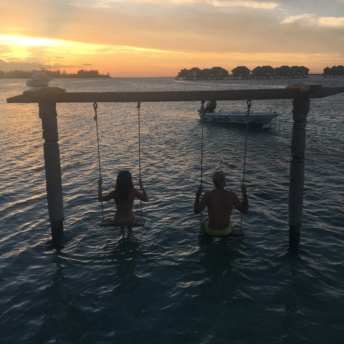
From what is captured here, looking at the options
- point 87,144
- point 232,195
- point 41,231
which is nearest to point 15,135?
point 87,144

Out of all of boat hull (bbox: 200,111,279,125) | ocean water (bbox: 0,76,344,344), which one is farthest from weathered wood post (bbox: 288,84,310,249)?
boat hull (bbox: 200,111,279,125)

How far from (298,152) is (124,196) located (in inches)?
184

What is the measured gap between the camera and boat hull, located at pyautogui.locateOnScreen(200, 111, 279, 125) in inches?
1578

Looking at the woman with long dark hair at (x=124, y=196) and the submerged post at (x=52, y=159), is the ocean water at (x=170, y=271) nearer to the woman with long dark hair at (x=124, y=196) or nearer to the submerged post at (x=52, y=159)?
the woman with long dark hair at (x=124, y=196)

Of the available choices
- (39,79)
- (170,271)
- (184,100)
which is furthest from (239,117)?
(39,79)

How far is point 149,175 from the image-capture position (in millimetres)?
20125

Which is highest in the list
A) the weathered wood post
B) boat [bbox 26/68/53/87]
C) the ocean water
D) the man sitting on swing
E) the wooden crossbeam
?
boat [bbox 26/68/53/87]

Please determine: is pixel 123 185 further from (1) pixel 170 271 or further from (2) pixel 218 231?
(2) pixel 218 231

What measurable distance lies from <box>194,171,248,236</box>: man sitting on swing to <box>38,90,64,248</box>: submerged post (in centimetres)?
369

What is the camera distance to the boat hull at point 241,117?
40.1 m

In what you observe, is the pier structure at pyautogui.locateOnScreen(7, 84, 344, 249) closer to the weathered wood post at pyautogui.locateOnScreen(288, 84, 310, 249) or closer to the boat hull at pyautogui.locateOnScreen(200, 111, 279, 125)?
the weathered wood post at pyautogui.locateOnScreen(288, 84, 310, 249)

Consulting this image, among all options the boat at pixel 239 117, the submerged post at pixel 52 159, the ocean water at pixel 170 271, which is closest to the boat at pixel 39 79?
the boat at pixel 239 117

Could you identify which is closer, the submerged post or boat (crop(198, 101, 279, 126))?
the submerged post

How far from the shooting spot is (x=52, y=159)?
9438mm
